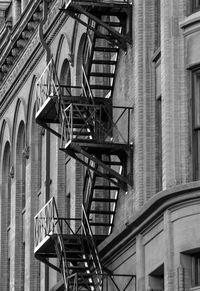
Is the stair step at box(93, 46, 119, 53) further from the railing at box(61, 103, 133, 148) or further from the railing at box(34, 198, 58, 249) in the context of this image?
the railing at box(34, 198, 58, 249)

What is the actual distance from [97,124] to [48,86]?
277cm

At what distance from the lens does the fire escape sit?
148 ft

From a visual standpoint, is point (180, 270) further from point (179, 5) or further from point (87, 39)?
point (87, 39)

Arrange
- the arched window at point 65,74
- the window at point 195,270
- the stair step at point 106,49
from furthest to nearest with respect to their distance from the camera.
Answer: the arched window at point 65,74, the stair step at point 106,49, the window at point 195,270

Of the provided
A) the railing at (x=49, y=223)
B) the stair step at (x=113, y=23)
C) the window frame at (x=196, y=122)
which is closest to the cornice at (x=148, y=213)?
the window frame at (x=196, y=122)

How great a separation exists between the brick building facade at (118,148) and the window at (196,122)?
0.07 ft

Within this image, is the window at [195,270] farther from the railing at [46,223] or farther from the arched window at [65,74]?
the arched window at [65,74]

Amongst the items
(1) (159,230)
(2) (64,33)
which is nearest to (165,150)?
(1) (159,230)

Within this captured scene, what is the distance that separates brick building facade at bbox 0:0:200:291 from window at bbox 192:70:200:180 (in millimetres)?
23

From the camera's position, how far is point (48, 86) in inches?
1896

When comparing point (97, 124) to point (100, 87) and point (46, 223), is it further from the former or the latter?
point (46, 223)

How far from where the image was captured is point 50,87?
4828 cm

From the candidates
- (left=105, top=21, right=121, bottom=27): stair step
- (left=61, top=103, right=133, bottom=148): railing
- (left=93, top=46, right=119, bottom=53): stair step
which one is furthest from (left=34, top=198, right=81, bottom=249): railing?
(left=105, top=21, right=121, bottom=27): stair step

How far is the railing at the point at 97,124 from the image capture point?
148 feet
